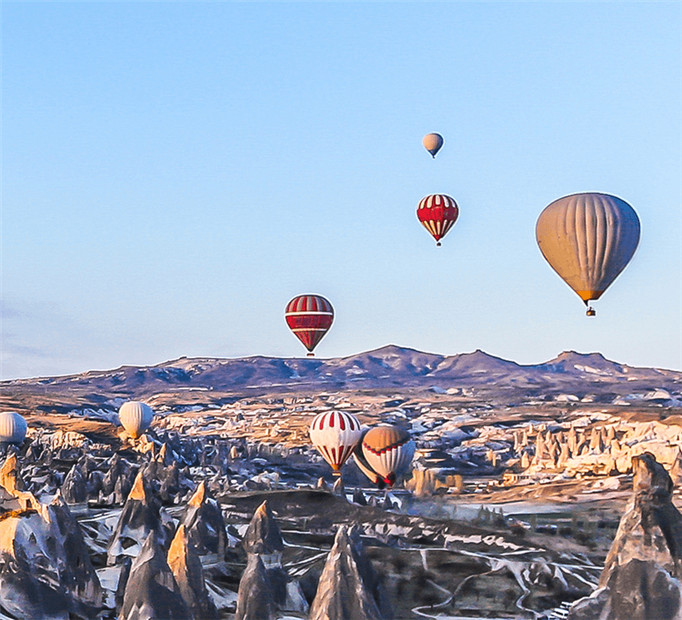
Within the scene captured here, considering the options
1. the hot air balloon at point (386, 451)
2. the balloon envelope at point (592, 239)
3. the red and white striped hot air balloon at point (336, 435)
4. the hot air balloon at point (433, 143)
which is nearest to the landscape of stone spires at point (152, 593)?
the balloon envelope at point (592, 239)

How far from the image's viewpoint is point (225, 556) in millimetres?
44344

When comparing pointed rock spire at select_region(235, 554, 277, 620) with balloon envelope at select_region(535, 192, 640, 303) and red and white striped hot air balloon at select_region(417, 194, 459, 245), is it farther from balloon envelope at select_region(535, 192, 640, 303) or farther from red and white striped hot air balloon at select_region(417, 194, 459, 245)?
red and white striped hot air balloon at select_region(417, 194, 459, 245)

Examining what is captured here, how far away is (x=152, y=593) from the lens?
89.7 ft

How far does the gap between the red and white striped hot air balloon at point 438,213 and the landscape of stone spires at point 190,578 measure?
45.4 meters

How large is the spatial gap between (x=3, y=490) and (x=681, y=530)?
38.6 metres

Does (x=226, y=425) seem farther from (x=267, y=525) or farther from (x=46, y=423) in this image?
(x=267, y=525)

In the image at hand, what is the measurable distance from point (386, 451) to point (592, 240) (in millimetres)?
22734

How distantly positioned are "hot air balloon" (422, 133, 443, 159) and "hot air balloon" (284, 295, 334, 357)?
13.9 metres

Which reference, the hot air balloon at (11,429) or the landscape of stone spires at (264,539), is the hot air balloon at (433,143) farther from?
the hot air balloon at (11,429)

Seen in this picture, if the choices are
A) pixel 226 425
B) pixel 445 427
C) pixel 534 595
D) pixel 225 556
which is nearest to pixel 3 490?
pixel 225 556

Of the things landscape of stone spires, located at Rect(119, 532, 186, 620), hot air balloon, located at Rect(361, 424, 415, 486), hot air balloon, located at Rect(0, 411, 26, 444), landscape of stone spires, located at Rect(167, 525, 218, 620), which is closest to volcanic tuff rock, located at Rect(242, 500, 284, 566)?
landscape of stone spires, located at Rect(167, 525, 218, 620)

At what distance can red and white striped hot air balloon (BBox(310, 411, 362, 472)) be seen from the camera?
207ft

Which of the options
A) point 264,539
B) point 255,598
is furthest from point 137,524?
point 255,598

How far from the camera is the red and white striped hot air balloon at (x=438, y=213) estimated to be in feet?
241
